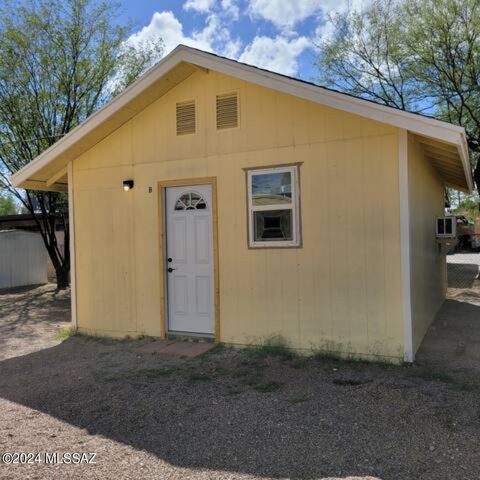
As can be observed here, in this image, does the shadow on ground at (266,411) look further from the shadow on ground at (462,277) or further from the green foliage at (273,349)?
the shadow on ground at (462,277)

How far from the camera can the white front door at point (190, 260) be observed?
21.5 ft

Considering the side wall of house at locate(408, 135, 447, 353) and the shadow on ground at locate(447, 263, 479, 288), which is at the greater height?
the side wall of house at locate(408, 135, 447, 353)

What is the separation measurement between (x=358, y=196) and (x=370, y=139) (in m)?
0.70

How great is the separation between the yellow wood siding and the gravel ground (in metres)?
0.55

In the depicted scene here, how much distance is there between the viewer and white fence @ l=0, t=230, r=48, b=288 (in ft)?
51.7

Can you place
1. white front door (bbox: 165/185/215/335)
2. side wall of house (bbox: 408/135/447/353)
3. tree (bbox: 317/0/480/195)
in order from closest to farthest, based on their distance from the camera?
1. side wall of house (bbox: 408/135/447/353)
2. white front door (bbox: 165/185/215/335)
3. tree (bbox: 317/0/480/195)

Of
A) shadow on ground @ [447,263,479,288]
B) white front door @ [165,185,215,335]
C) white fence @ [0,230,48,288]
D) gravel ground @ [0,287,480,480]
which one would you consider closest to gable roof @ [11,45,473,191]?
white front door @ [165,185,215,335]

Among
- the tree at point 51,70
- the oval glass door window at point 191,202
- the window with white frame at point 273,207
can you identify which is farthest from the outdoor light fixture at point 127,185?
the tree at point 51,70

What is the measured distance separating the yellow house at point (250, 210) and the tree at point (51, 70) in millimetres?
6566

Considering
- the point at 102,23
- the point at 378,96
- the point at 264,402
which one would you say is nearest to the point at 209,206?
the point at 264,402

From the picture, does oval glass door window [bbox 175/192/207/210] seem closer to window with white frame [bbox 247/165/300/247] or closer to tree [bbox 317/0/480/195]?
window with white frame [bbox 247/165/300/247]

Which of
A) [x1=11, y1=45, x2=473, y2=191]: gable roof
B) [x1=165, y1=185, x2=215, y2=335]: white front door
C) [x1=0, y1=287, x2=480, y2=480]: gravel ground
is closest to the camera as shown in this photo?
[x1=0, y1=287, x2=480, y2=480]: gravel ground

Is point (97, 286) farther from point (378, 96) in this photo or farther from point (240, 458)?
point (378, 96)

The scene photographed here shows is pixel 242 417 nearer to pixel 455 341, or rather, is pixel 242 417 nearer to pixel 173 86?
pixel 455 341
